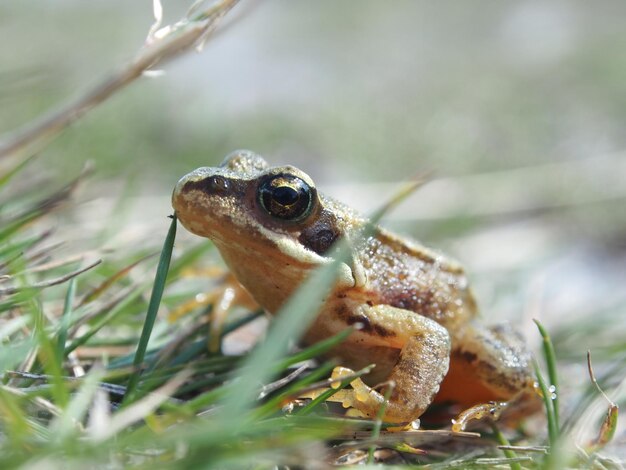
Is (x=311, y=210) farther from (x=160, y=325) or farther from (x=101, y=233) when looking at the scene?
(x=101, y=233)

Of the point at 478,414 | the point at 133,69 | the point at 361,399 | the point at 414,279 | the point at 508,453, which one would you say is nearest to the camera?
the point at 133,69

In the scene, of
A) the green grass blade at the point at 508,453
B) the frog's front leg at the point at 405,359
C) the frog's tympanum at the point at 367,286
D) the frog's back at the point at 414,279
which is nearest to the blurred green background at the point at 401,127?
the frog's back at the point at 414,279

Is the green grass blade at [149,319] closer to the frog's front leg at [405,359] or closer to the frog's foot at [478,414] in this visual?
the frog's front leg at [405,359]

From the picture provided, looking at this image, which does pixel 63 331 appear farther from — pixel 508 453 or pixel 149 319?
pixel 508 453

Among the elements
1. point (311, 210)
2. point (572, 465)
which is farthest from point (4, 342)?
point (572, 465)

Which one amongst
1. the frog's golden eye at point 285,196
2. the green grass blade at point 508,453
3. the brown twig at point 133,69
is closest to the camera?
the brown twig at point 133,69

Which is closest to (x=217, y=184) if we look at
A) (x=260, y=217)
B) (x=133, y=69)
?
(x=260, y=217)

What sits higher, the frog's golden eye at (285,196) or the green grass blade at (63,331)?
the frog's golden eye at (285,196)
